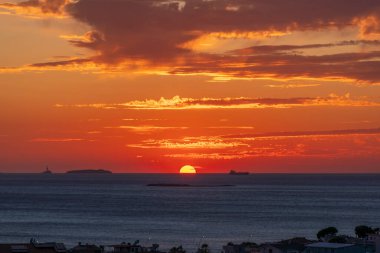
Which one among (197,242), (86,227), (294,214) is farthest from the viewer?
(294,214)

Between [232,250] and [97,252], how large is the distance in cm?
1207

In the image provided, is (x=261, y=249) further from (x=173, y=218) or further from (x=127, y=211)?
(x=127, y=211)

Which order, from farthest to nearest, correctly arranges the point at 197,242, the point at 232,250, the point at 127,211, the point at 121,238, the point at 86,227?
the point at 127,211 → the point at 86,227 → the point at 121,238 → the point at 197,242 → the point at 232,250

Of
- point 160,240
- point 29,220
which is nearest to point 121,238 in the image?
point 160,240

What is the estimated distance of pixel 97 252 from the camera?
6675 cm

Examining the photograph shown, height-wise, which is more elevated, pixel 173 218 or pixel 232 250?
pixel 173 218

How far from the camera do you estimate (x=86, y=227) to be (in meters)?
138

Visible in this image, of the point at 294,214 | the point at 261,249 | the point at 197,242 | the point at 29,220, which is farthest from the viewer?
the point at 294,214

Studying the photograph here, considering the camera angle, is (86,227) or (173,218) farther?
(173,218)

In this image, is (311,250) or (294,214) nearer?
(311,250)

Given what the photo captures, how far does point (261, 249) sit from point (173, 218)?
9573cm

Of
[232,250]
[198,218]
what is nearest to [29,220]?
[198,218]

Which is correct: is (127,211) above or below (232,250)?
above

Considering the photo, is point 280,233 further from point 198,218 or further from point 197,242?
point 198,218
